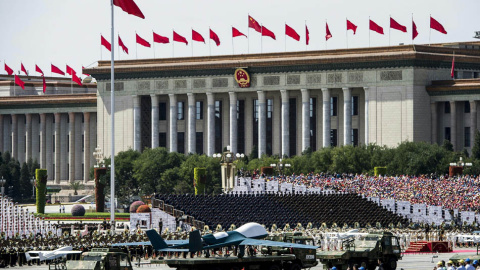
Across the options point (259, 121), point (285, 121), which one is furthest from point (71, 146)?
point (285, 121)

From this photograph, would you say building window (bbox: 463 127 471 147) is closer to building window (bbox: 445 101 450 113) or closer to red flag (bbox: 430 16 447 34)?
building window (bbox: 445 101 450 113)

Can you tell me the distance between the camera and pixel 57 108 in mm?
176500

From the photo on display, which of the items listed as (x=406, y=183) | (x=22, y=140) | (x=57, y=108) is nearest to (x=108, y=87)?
(x=57, y=108)

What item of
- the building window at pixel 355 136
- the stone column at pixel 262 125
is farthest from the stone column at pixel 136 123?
the building window at pixel 355 136

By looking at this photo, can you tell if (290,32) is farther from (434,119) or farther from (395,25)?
(434,119)

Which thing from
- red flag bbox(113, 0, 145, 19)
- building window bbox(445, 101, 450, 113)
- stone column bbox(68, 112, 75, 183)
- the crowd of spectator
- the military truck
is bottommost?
the military truck

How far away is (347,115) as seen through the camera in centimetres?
14825

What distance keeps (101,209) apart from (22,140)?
192ft

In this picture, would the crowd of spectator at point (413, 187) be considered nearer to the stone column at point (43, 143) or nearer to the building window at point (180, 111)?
the building window at point (180, 111)

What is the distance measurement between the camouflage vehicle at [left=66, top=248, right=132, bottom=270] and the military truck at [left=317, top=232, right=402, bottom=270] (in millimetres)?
9951

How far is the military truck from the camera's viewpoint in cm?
6125

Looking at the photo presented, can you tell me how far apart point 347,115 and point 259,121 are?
12.1 m

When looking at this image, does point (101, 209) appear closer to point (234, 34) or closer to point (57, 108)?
point (234, 34)

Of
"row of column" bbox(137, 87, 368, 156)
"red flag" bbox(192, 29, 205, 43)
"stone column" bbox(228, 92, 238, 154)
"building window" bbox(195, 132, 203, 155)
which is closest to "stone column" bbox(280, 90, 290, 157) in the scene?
"row of column" bbox(137, 87, 368, 156)
